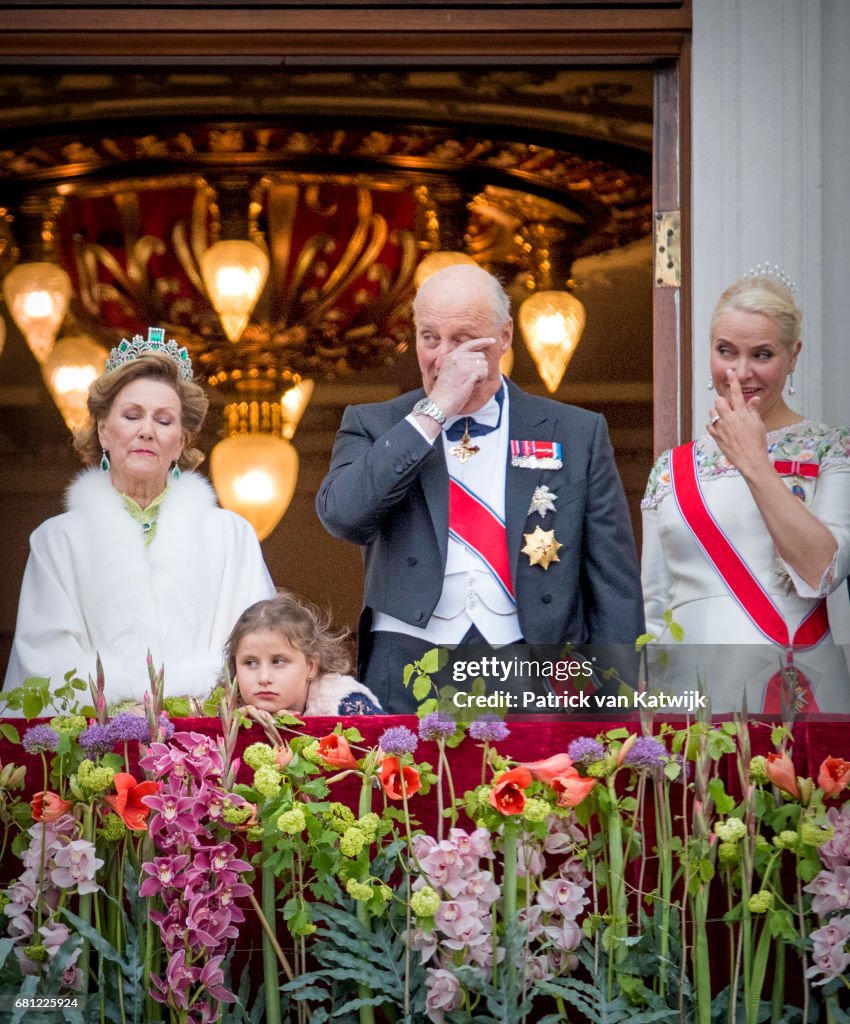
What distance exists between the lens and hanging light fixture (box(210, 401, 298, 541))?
550 cm

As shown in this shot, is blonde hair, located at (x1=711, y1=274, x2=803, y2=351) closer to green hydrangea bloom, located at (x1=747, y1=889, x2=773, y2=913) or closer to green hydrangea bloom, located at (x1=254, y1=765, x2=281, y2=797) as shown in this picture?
green hydrangea bloom, located at (x1=747, y1=889, x2=773, y2=913)

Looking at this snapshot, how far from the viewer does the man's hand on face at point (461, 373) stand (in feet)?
13.0

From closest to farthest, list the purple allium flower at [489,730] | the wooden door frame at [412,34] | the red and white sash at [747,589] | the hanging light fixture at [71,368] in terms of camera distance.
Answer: the purple allium flower at [489,730], the red and white sash at [747,589], the wooden door frame at [412,34], the hanging light fixture at [71,368]

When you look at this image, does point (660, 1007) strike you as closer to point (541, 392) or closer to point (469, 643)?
point (469, 643)

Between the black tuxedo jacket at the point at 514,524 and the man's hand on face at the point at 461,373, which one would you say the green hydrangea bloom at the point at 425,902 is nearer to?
the black tuxedo jacket at the point at 514,524

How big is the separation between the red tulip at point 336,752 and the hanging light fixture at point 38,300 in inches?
105

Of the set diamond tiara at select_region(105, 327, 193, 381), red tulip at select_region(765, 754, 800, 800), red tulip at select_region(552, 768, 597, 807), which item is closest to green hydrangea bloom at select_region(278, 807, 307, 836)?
red tulip at select_region(552, 768, 597, 807)

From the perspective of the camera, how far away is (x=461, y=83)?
5.04 meters

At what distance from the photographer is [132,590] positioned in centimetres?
423

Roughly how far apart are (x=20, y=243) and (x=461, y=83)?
1.34 metres

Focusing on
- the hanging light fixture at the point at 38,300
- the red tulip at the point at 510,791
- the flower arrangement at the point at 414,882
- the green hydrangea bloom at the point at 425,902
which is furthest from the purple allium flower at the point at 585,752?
the hanging light fixture at the point at 38,300

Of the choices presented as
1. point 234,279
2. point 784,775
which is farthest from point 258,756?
point 234,279

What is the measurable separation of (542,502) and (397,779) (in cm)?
118

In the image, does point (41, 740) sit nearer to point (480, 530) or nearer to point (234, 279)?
point (480, 530)
